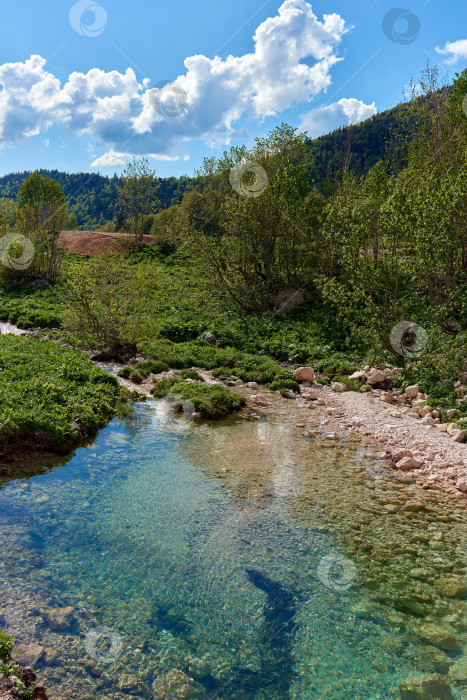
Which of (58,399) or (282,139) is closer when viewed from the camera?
(58,399)

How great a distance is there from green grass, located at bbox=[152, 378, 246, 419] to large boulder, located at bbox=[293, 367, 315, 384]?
421 cm

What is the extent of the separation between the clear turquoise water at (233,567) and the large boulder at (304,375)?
814cm

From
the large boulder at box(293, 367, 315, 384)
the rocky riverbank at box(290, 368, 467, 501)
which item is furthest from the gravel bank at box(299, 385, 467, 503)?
the large boulder at box(293, 367, 315, 384)

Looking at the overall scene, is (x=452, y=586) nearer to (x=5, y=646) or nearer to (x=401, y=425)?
(x=5, y=646)

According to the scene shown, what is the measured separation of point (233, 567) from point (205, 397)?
9458 mm

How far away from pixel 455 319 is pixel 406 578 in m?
12.9

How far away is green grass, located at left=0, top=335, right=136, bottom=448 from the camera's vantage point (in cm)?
1173

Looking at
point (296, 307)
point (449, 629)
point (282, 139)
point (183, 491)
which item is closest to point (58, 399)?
point (183, 491)

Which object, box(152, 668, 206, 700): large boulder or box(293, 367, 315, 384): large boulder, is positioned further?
box(293, 367, 315, 384): large boulder

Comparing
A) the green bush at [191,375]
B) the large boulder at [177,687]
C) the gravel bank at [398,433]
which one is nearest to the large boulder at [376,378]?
the gravel bank at [398,433]

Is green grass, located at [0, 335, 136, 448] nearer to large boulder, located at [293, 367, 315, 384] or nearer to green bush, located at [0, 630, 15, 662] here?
green bush, located at [0, 630, 15, 662]

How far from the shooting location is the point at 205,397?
1658 centimetres

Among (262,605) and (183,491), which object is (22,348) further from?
(262,605)

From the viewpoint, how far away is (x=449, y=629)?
6.02 m
